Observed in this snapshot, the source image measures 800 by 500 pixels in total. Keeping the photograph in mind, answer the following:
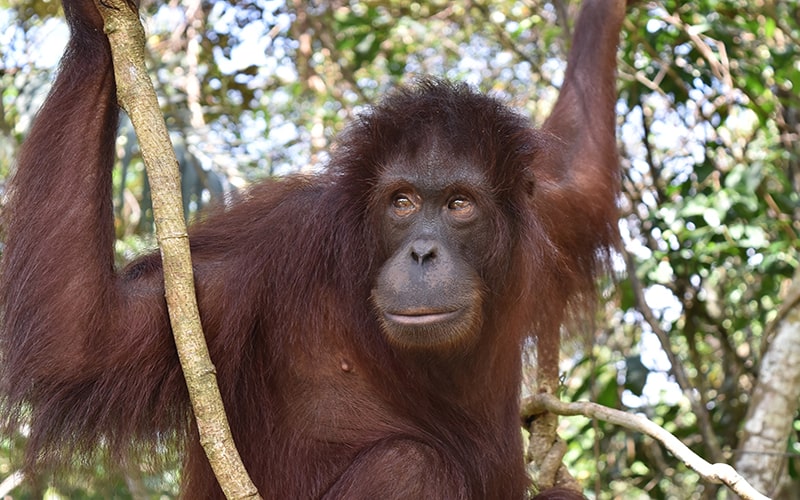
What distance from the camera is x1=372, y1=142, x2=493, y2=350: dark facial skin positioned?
370cm

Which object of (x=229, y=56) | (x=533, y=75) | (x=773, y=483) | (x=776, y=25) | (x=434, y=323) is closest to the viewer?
(x=434, y=323)

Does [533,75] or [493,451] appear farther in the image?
[533,75]

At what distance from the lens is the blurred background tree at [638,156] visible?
5.63 meters

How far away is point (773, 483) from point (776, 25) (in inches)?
119

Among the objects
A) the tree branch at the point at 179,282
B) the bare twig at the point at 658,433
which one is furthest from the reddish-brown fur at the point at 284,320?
the tree branch at the point at 179,282

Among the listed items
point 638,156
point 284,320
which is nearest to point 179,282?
point 284,320

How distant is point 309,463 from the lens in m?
3.99

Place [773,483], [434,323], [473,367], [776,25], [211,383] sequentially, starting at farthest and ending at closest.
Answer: [776,25], [773,483], [473,367], [434,323], [211,383]

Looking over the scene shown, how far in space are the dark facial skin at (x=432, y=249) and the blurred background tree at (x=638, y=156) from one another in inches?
34.2

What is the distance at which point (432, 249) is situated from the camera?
12.3 feet

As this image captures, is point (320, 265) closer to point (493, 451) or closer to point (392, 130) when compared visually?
point (392, 130)

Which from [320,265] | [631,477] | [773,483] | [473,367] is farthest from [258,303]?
[631,477]

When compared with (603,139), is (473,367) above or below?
below

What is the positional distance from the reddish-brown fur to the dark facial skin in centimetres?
10
